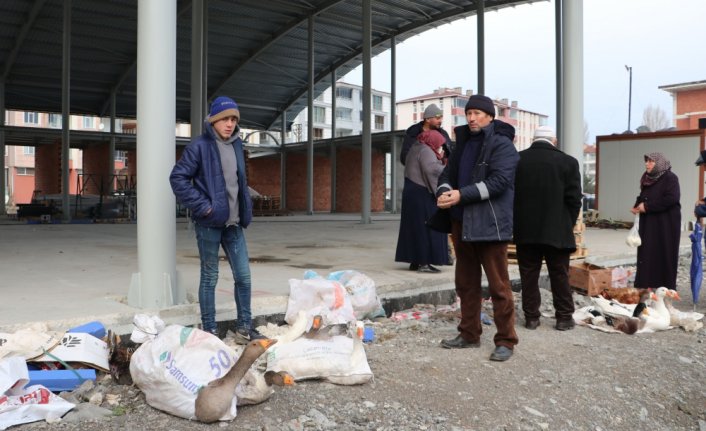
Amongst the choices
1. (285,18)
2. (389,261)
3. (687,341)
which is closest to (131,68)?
(285,18)

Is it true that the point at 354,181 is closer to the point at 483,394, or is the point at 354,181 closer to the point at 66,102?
the point at 66,102

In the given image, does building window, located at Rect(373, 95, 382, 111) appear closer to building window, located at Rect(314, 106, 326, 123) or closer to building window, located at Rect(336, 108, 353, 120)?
building window, located at Rect(336, 108, 353, 120)

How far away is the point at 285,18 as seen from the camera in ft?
81.7

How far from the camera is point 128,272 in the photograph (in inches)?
257

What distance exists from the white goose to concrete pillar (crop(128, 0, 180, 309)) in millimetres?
3979

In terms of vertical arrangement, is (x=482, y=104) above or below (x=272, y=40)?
below

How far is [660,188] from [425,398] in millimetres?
4214

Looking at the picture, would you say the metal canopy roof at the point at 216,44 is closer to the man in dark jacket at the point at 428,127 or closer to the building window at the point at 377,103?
the man in dark jacket at the point at 428,127

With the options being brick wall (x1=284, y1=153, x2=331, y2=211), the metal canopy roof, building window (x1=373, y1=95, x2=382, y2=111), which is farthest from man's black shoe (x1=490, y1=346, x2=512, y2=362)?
building window (x1=373, y1=95, x2=382, y2=111)

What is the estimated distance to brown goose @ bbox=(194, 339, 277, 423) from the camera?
290 centimetres

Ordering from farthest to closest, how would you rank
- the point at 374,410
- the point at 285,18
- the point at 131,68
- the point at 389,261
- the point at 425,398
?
the point at 131,68, the point at 285,18, the point at 389,261, the point at 425,398, the point at 374,410

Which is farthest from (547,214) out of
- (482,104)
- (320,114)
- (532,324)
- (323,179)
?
(320,114)

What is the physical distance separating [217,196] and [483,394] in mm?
2070

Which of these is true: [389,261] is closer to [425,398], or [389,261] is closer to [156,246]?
[156,246]
